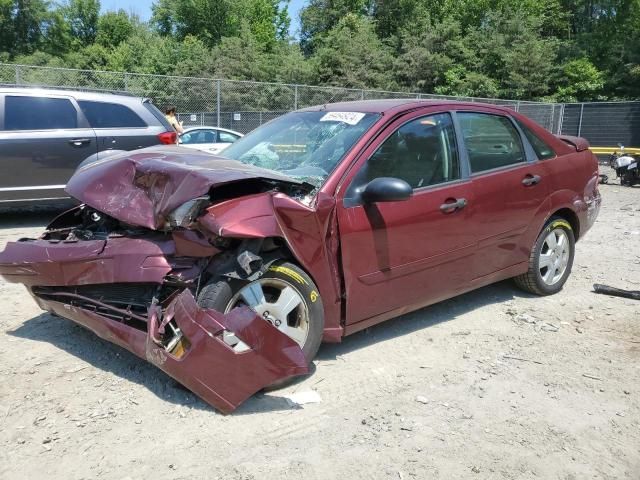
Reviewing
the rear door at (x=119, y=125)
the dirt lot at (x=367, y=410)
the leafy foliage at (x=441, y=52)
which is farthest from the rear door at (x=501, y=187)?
the leafy foliage at (x=441, y=52)

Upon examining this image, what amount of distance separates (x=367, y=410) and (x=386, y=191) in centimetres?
126

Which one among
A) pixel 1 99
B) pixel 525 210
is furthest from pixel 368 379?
pixel 1 99

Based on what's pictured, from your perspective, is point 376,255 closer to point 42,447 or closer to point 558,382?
point 558,382

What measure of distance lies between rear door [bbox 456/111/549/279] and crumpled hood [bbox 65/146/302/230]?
163 cm

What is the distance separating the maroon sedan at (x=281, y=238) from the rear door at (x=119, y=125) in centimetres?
380

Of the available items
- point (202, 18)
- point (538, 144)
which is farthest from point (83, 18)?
point (538, 144)

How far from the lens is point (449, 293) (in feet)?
13.5

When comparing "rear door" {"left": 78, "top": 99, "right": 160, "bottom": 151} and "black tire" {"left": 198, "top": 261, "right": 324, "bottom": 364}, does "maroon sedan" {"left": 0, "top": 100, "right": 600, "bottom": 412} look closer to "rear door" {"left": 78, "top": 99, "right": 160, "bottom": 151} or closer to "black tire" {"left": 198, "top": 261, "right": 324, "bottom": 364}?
"black tire" {"left": 198, "top": 261, "right": 324, "bottom": 364}

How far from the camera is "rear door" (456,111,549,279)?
13.7 ft

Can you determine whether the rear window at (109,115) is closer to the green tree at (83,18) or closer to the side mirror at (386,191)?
the side mirror at (386,191)

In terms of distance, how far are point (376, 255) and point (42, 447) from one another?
2063mm

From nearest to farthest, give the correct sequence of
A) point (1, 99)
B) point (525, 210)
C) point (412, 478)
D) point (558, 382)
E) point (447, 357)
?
point (412, 478) → point (558, 382) → point (447, 357) → point (525, 210) → point (1, 99)

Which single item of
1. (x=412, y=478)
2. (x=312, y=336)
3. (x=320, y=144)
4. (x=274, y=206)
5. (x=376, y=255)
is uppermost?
(x=320, y=144)

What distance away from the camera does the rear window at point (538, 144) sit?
4738 mm
